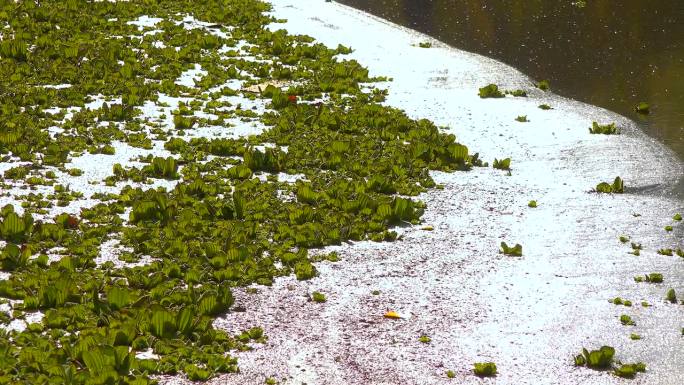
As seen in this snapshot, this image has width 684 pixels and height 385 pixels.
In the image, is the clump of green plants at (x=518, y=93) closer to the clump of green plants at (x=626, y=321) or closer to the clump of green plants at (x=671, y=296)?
the clump of green plants at (x=671, y=296)

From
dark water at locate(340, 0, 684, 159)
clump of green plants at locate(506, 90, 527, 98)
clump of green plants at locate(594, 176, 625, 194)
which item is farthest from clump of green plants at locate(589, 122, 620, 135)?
clump of green plants at locate(594, 176, 625, 194)

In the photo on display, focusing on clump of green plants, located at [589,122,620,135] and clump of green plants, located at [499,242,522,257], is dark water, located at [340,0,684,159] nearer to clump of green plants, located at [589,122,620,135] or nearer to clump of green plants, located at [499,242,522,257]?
clump of green plants, located at [589,122,620,135]

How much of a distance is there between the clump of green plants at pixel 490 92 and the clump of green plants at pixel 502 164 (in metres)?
3.08

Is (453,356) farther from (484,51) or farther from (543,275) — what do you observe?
(484,51)

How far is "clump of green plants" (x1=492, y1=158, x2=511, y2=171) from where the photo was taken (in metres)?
12.0

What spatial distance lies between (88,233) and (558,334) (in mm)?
4590

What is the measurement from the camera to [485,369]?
24.0ft

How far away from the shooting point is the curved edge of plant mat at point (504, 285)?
295 inches

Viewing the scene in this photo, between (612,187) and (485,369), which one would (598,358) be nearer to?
(485,369)

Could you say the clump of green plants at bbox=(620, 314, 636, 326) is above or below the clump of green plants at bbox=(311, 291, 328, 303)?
above

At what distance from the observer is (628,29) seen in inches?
796

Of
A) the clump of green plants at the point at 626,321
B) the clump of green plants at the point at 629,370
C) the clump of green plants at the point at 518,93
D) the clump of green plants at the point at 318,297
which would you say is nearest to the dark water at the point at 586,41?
the clump of green plants at the point at 518,93

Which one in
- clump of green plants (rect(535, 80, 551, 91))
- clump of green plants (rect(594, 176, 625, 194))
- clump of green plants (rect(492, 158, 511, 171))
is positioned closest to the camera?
clump of green plants (rect(594, 176, 625, 194))

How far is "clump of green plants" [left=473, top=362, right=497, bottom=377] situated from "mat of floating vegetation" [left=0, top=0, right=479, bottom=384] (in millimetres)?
1850
